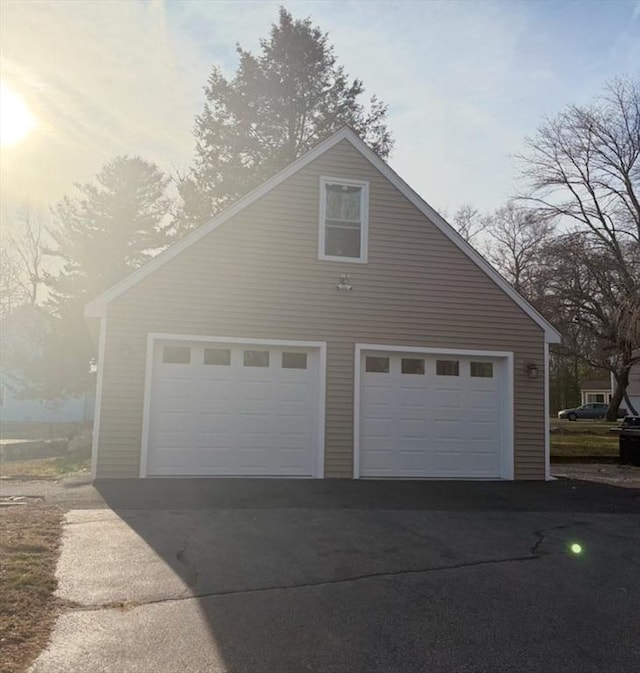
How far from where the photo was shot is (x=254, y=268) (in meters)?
10.9

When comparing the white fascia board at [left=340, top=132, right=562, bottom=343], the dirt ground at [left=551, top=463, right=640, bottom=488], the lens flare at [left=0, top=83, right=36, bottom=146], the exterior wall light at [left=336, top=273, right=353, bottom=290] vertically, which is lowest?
the dirt ground at [left=551, top=463, right=640, bottom=488]

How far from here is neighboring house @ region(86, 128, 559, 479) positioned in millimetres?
10336

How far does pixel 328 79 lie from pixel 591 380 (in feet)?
156

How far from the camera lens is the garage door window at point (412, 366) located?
37.6 feet

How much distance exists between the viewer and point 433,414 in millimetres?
11414

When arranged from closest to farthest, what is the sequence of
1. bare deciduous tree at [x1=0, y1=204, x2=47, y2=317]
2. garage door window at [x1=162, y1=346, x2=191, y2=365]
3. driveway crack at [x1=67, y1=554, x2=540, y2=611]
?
1. driveway crack at [x1=67, y1=554, x2=540, y2=611]
2. garage door window at [x1=162, y1=346, x2=191, y2=365]
3. bare deciduous tree at [x1=0, y1=204, x2=47, y2=317]

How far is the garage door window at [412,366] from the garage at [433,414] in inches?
0.7

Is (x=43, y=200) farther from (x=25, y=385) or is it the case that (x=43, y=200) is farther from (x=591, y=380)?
(x=591, y=380)

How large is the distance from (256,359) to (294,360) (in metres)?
0.67

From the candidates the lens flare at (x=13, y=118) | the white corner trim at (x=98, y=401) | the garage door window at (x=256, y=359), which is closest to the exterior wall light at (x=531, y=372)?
the garage door window at (x=256, y=359)

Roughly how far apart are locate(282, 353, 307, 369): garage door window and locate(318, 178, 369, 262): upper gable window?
6.03 feet

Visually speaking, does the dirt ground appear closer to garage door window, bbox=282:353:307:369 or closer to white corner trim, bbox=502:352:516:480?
white corner trim, bbox=502:352:516:480

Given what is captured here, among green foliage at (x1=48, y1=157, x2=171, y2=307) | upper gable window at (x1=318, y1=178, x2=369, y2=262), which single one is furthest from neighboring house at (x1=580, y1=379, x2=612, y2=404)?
upper gable window at (x1=318, y1=178, x2=369, y2=262)

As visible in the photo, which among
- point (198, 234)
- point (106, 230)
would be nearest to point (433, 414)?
point (198, 234)
